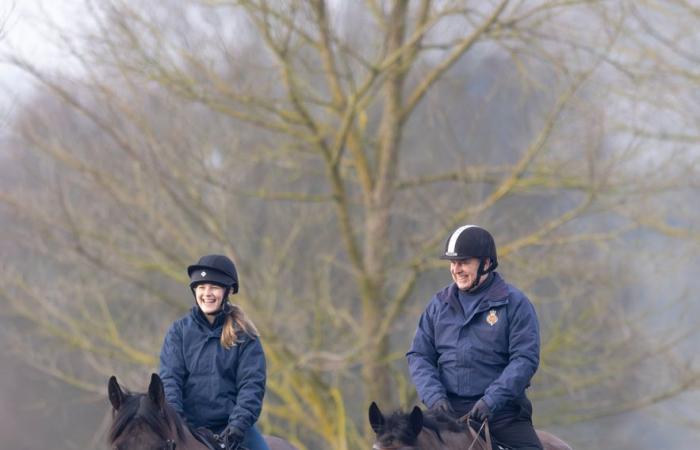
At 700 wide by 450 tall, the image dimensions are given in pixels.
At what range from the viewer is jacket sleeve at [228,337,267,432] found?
642cm

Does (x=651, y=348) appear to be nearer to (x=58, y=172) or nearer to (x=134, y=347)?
(x=134, y=347)

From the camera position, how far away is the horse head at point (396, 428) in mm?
5391

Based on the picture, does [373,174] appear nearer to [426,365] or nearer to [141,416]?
[426,365]

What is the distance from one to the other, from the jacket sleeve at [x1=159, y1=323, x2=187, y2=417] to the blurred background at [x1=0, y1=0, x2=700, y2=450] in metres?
9.23

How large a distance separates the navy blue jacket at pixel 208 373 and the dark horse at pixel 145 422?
0.63m

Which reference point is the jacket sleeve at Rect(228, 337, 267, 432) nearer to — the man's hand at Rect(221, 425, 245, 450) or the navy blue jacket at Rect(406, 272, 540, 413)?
the man's hand at Rect(221, 425, 245, 450)

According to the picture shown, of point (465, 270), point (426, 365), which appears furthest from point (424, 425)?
point (465, 270)

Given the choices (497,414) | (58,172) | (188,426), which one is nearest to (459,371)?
(497,414)

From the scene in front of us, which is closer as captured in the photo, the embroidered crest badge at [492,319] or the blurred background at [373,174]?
the embroidered crest badge at [492,319]

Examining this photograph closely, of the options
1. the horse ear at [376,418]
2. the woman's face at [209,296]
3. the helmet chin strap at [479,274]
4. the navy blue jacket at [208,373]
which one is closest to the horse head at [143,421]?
the navy blue jacket at [208,373]

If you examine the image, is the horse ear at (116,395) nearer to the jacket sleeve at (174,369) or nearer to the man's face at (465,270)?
the jacket sleeve at (174,369)

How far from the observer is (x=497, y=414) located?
20.8ft

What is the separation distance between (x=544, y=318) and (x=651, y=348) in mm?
2920

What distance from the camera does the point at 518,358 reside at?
616 cm
